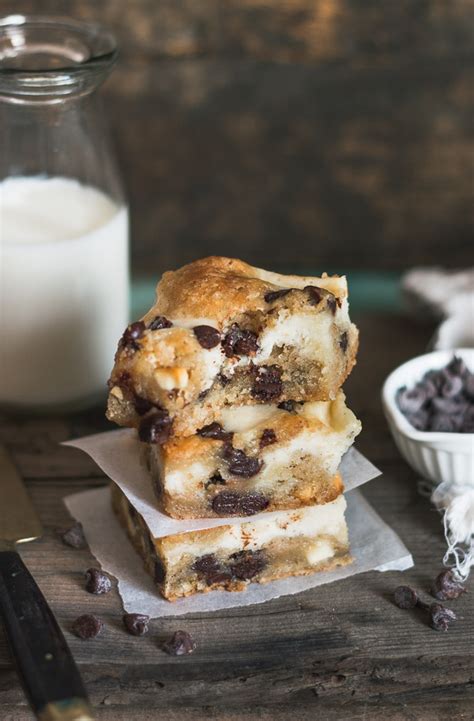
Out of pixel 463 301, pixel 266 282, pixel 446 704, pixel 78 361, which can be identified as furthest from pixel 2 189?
pixel 446 704

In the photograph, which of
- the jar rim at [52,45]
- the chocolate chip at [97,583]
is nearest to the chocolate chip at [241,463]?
the chocolate chip at [97,583]

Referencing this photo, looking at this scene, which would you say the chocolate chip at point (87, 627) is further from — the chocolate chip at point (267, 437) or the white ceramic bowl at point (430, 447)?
the white ceramic bowl at point (430, 447)

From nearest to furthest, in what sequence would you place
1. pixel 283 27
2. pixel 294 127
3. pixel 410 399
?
pixel 410 399 < pixel 283 27 < pixel 294 127

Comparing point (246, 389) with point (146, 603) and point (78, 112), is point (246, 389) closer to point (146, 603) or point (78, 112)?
point (146, 603)

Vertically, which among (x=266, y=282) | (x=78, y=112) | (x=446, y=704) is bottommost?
(x=446, y=704)

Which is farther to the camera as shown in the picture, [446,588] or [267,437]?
[446,588]

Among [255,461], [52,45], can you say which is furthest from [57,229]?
[255,461]

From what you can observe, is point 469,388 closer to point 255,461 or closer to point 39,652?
point 255,461
